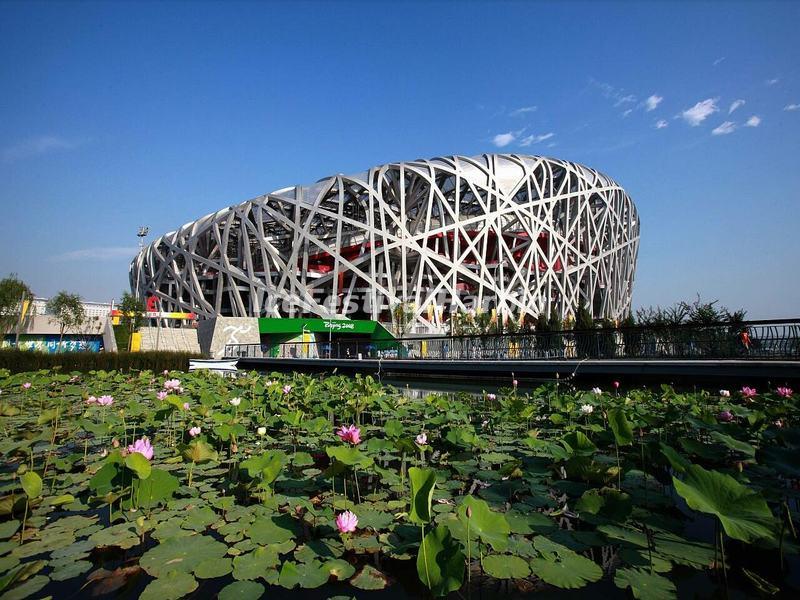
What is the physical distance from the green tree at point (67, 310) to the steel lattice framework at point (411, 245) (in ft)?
25.3

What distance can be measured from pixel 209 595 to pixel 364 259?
1528 inches

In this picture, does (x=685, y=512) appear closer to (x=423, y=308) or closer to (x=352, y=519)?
(x=352, y=519)

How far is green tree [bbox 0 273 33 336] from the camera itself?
4231cm

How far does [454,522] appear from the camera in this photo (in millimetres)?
2604

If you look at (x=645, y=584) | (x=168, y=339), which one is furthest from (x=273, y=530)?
(x=168, y=339)

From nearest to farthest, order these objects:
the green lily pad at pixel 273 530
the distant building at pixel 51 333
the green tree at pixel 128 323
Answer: the green lily pad at pixel 273 530 → the green tree at pixel 128 323 → the distant building at pixel 51 333

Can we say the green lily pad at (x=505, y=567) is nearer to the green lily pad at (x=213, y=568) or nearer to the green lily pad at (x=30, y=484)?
the green lily pad at (x=213, y=568)

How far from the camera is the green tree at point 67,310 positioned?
1855 inches

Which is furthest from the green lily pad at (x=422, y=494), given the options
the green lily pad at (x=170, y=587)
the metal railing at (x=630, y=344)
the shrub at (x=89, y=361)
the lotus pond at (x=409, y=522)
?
the shrub at (x=89, y=361)

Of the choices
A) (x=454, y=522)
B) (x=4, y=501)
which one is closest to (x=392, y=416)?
(x=454, y=522)

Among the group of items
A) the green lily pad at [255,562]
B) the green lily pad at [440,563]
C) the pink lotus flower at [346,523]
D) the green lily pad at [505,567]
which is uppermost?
the green lily pad at [440,563]

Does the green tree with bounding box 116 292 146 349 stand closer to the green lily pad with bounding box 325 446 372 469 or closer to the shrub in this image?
the shrub

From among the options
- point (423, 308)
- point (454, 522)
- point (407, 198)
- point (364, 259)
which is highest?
point (407, 198)

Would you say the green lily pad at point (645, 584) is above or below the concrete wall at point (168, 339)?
below
